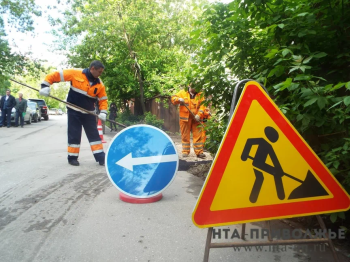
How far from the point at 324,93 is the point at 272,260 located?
1366 mm

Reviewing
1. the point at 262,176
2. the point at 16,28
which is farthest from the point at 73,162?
the point at 16,28

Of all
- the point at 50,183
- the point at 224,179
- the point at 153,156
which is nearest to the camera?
the point at 224,179

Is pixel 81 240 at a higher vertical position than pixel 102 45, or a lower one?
lower

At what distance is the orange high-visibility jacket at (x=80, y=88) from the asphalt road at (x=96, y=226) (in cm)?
167

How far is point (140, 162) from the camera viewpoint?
3.97m

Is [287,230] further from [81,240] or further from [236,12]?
[236,12]

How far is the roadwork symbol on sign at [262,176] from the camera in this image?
6.81 feet

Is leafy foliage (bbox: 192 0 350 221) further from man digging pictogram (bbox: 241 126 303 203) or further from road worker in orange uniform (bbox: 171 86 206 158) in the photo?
road worker in orange uniform (bbox: 171 86 206 158)

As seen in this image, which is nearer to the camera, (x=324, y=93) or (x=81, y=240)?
(x=324, y=93)

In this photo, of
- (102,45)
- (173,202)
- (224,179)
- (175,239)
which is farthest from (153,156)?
(102,45)

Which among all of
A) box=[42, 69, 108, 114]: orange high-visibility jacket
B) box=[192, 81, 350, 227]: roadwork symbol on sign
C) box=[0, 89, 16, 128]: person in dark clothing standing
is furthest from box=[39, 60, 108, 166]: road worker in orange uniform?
box=[0, 89, 16, 128]: person in dark clothing standing

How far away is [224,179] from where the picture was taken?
6.82 ft

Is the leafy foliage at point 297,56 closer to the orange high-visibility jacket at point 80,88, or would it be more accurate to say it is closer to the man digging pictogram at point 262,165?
the man digging pictogram at point 262,165

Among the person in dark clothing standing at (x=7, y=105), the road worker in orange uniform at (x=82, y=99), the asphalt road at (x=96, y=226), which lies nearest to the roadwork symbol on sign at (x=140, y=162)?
the asphalt road at (x=96, y=226)
